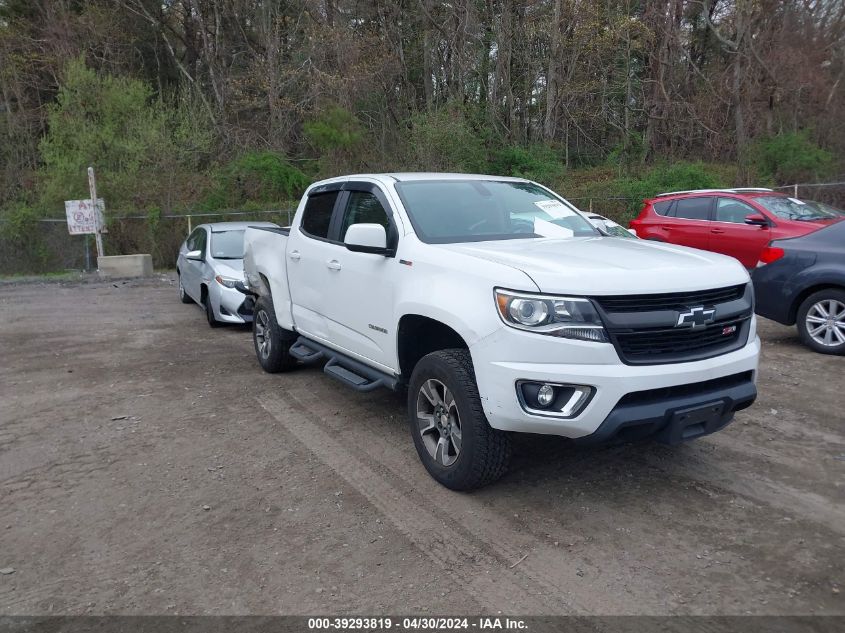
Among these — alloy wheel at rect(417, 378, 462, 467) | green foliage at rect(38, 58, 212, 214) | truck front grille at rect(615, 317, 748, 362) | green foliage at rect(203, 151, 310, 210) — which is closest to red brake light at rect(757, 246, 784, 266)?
truck front grille at rect(615, 317, 748, 362)

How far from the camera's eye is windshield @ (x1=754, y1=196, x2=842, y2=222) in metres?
11.0

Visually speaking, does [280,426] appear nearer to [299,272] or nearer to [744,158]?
[299,272]

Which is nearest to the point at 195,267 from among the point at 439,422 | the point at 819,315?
the point at 439,422

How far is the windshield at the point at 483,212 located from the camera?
191 inches

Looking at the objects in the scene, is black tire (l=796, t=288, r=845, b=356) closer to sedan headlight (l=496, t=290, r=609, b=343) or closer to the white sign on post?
sedan headlight (l=496, t=290, r=609, b=343)

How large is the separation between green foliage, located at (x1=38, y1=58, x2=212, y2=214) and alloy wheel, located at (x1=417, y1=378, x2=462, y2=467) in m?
19.2

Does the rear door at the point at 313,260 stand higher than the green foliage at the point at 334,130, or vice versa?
the green foliage at the point at 334,130

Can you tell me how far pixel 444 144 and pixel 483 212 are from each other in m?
20.6

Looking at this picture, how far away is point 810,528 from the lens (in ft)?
12.2

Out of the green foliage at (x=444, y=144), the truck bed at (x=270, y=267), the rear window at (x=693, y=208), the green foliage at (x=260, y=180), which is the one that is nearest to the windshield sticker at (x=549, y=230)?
the truck bed at (x=270, y=267)

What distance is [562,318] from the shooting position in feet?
12.0

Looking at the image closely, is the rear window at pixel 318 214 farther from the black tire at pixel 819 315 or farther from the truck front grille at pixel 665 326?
the black tire at pixel 819 315

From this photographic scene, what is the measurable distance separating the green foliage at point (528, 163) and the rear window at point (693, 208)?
43.6 ft

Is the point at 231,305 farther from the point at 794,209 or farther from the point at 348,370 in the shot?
the point at 794,209
